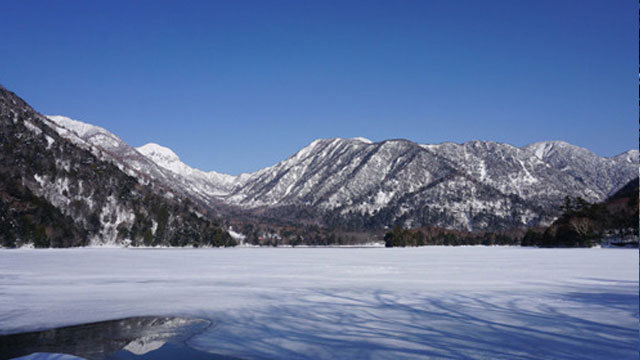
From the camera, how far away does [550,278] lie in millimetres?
28359

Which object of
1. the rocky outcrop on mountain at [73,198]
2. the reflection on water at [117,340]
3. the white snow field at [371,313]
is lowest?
the reflection on water at [117,340]

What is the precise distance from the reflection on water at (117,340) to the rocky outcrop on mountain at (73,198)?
131 meters

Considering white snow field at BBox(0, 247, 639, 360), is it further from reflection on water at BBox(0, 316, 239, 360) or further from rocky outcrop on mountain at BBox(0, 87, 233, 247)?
rocky outcrop on mountain at BBox(0, 87, 233, 247)

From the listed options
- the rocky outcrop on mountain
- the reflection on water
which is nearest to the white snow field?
the reflection on water

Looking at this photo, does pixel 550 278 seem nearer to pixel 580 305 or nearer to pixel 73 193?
pixel 580 305

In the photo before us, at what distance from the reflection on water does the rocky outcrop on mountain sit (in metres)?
131

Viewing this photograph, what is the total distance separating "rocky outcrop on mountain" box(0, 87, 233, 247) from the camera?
13962 cm

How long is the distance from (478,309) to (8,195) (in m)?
162

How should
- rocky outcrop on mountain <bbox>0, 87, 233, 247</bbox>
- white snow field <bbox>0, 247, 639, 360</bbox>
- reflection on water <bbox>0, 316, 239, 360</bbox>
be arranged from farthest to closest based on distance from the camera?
1. rocky outcrop on mountain <bbox>0, 87, 233, 247</bbox>
2. white snow field <bbox>0, 247, 639, 360</bbox>
3. reflection on water <bbox>0, 316, 239, 360</bbox>

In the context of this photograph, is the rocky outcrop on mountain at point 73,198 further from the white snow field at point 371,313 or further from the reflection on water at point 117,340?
the reflection on water at point 117,340

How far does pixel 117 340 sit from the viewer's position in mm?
12836

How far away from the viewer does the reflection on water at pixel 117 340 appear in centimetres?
1133

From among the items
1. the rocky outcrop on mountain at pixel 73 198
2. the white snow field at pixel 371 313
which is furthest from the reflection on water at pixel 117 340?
the rocky outcrop on mountain at pixel 73 198

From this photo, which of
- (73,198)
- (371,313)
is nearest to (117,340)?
(371,313)
